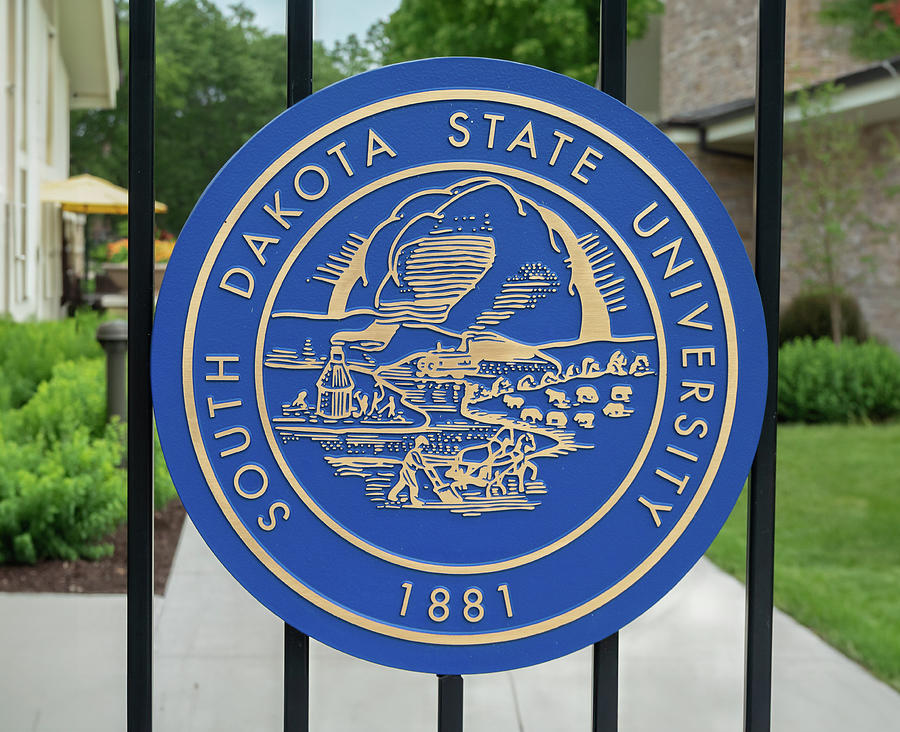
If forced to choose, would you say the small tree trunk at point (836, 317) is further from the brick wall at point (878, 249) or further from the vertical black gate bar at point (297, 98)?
the vertical black gate bar at point (297, 98)

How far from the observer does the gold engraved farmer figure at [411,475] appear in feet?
5.36

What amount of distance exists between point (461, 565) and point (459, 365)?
1.11ft

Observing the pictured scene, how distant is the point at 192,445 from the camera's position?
161 cm

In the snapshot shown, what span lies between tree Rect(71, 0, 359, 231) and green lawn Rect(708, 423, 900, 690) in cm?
2586

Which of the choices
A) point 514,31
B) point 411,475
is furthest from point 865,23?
point 411,475

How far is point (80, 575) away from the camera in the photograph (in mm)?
5145

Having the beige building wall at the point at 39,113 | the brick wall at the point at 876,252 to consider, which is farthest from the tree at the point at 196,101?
the brick wall at the point at 876,252

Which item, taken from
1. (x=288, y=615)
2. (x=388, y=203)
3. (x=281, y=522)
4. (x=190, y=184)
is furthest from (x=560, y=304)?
(x=190, y=184)

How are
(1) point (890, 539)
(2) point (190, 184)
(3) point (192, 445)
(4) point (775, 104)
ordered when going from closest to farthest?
(3) point (192, 445)
(4) point (775, 104)
(1) point (890, 539)
(2) point (190, 184)

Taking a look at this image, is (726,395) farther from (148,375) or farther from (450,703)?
(148,375)

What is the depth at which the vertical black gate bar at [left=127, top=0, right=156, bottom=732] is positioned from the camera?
1664 mm

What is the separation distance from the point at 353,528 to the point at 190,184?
34548 millimetres

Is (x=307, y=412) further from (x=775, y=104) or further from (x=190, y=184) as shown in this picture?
(x=190, y=184)

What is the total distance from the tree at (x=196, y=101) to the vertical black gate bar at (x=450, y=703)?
31634 mm
